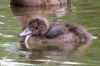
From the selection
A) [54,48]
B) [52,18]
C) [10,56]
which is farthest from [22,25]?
[10,56]

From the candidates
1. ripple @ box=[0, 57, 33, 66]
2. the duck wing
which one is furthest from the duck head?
ripple @ box=[0, 57, 33, 66]

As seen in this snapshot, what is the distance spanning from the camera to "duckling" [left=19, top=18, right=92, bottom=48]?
11125 mm

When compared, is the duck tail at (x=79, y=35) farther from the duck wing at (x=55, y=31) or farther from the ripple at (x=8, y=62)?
the ripple at (x=8, y=62)

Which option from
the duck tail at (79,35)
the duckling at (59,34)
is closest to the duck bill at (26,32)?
the duckling at (59,34)

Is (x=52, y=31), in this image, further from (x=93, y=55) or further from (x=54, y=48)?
(x=93, y=55)

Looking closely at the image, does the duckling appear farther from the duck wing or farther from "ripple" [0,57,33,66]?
"ripple" [0,57,33,66]

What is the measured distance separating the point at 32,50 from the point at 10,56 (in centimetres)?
93

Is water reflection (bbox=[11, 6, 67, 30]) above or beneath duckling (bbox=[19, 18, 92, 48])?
beneath

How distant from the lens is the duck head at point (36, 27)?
11352mm

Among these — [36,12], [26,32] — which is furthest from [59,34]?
[36,12]

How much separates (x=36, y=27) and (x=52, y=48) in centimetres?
98

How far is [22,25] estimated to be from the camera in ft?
42.2

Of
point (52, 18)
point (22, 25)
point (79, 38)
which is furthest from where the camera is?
A: point (52, 18)

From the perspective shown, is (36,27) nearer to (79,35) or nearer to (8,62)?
(79,35)
